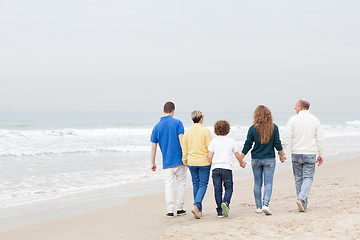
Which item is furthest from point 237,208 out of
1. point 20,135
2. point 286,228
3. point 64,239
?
point 20,135

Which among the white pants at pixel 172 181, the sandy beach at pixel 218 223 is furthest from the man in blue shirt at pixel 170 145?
the sandy beach at pixel 218 223

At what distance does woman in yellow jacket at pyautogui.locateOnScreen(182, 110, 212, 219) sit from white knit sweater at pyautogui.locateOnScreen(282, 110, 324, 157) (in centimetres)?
114

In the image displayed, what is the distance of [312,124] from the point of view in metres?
5.46

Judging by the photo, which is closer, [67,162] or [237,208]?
[237,208]

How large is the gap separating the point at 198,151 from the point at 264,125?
0.95m

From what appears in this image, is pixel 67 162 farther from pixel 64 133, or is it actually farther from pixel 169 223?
pixel 64 133

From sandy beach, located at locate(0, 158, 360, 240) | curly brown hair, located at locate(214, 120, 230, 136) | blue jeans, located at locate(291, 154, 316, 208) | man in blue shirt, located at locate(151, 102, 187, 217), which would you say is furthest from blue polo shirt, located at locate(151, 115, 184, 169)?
blue jeans, located at locate(291, 154, 316, 208)

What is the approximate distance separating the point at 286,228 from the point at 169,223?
1.56 m

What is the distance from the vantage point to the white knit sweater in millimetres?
5469

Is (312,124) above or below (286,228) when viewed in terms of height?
above

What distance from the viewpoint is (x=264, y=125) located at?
5184mm

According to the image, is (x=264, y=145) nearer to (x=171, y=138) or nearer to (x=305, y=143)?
(x=305, y=143)

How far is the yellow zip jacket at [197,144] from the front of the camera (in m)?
5.32

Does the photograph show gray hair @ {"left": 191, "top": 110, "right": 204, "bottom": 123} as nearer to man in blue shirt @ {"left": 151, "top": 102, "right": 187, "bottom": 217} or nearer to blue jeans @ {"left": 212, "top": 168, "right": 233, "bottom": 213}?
man in blue shirt @ {"left": 151, "top": 102, "right": 187, "bottom": 217}
